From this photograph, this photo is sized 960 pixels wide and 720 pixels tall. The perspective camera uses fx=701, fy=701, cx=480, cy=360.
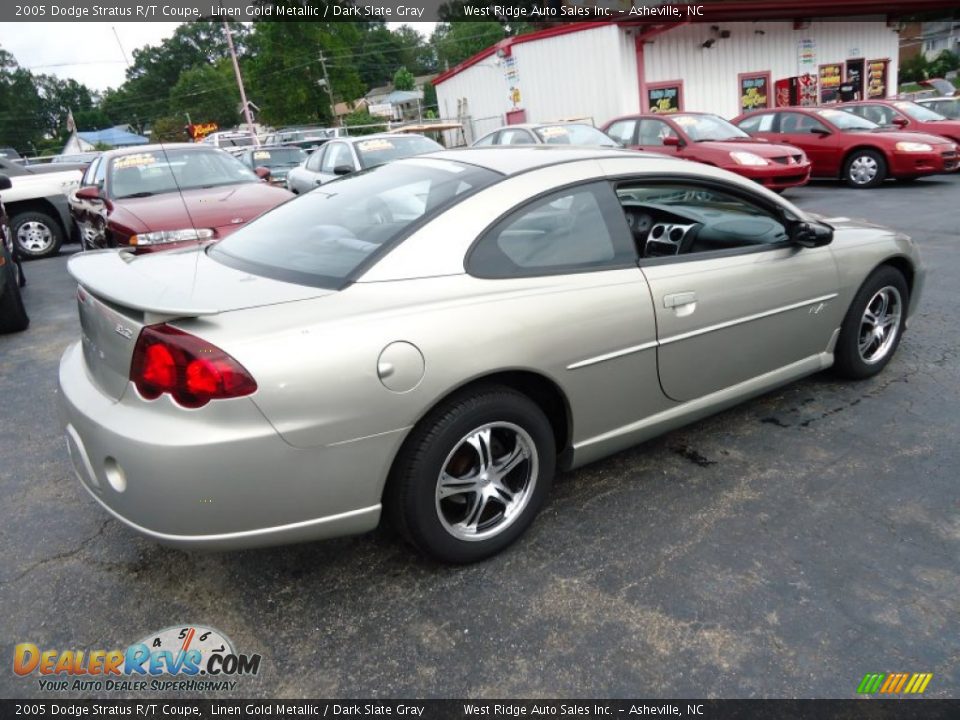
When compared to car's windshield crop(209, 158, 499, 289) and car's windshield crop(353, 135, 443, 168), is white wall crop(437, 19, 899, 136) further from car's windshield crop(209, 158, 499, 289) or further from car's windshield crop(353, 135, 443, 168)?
car's windshield crop(209, 158, 499, 289)

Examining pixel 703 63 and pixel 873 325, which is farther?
pixel 703 63

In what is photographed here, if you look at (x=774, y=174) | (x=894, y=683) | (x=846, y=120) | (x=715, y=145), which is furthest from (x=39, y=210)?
(x=846, y=120)

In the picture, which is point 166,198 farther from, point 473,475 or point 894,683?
point 894,683

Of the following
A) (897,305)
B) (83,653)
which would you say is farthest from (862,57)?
(83,653)

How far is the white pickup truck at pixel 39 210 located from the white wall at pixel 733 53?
14.3 metres

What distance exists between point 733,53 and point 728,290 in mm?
19291

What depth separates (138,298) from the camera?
218 centimetres

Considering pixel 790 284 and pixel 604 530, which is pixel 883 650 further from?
pixel 790 284

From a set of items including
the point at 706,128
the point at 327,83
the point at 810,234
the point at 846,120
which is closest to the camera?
the point at 810,234

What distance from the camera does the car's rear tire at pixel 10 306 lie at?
5836mm

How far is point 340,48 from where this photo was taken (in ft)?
152

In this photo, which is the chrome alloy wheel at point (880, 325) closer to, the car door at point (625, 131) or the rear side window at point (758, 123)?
the car door at point (625, 131)
